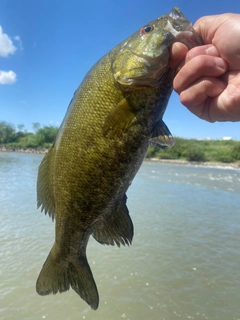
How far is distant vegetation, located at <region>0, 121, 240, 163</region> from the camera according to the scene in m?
62.9

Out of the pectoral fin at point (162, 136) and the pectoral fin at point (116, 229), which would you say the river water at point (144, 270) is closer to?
the pectoral fin at point (116, 229)

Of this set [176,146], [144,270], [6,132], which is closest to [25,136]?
[6,132]

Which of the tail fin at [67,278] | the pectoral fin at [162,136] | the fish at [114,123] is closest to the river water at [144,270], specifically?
the tail fin at [67,278]

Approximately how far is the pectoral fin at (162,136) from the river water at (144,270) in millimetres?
3765

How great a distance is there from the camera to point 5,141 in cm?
7981

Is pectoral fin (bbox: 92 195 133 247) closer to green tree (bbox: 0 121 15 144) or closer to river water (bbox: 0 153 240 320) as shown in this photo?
river water (bbox: 0 153 240 320)

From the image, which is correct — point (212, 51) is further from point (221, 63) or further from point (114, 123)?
point (114, 123)

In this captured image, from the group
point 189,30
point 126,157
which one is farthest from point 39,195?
point 189,30

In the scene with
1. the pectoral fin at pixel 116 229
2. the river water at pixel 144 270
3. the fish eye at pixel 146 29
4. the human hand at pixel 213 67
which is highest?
the fish eye at pixel 146 29

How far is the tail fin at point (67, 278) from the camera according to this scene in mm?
2324

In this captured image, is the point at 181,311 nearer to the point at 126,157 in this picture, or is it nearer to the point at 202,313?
the point at 202,313

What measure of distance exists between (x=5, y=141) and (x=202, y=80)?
84.5m

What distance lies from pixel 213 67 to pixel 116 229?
4.43 ft

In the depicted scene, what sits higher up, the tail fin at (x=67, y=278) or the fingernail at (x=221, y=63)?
the fingernail at (x=221, y=63)
